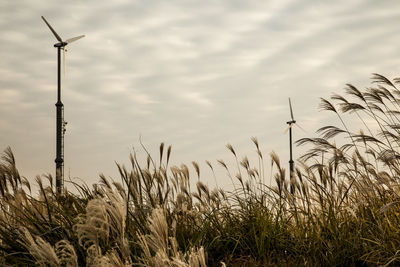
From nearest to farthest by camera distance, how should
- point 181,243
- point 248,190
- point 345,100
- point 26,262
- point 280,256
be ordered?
point 26,262 → point 181,243 → point 280,256 → point 345,100 → point 248,190

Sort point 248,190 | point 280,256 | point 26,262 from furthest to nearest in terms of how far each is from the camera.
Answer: point 248,190
point 280,256
point 26,262

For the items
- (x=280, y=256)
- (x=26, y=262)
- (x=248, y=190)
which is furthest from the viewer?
(x=248, y=190)

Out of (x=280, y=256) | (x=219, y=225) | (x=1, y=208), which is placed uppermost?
(x=1, y=208)

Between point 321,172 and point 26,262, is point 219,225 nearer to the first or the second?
point 321,172

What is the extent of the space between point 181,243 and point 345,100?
2810mm

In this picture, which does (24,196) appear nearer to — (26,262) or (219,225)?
(26,262)

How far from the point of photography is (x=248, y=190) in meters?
6.85

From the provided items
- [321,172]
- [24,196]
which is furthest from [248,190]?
[24,196]

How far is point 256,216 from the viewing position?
6.22 metres

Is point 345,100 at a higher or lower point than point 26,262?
higher

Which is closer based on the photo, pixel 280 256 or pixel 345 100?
pixel 280 256

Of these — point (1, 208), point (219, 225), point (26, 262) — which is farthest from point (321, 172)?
point (1, 208)

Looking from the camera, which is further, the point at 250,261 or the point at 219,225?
the point at 219,225

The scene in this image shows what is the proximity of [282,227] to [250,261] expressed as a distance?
987 millimetres
